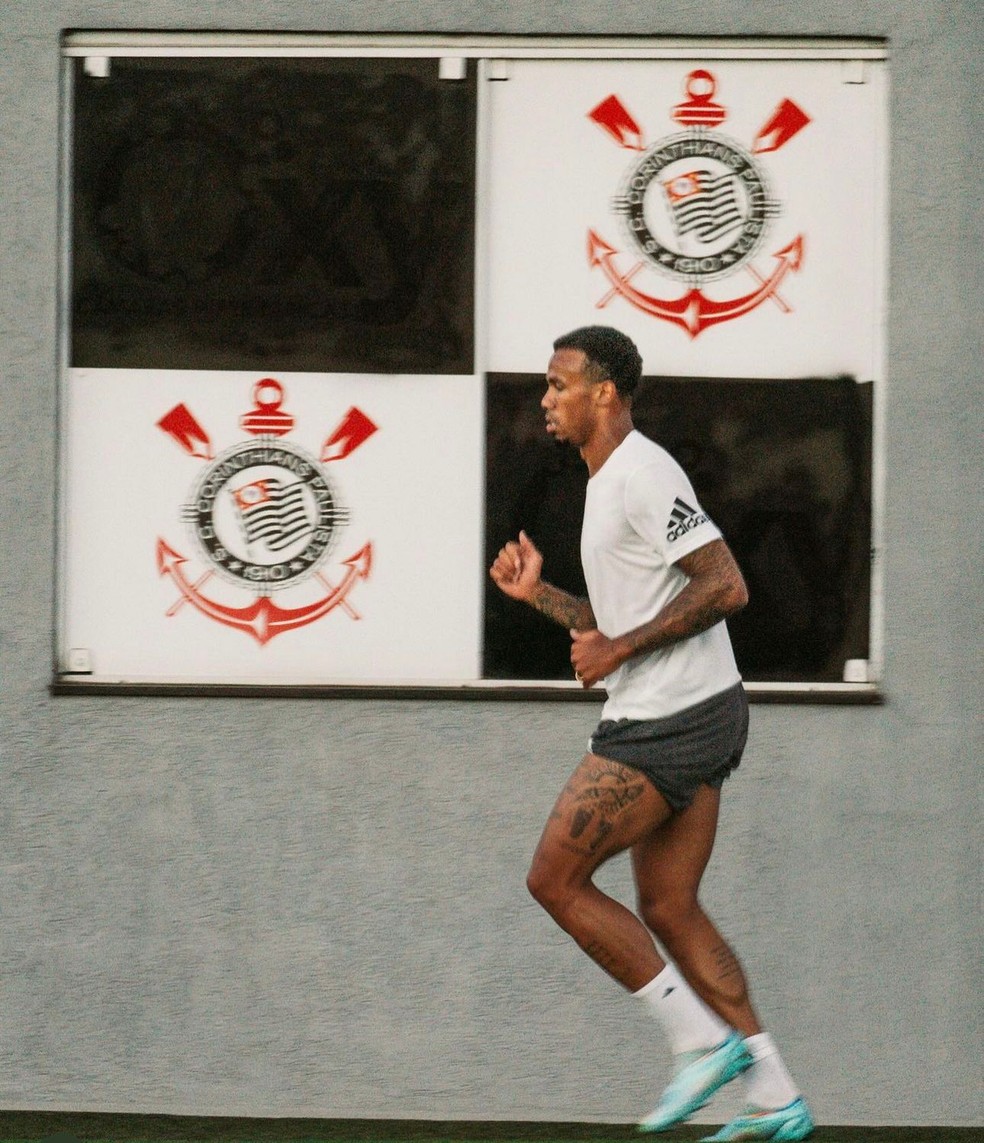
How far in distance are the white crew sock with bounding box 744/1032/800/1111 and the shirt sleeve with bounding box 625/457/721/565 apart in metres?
1.31

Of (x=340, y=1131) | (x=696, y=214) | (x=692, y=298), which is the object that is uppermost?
(x=696, y=214)

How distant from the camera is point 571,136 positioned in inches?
237

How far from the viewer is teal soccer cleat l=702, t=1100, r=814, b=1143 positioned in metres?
4.86

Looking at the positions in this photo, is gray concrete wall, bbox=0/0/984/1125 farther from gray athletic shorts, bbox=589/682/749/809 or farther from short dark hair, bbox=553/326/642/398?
short dark hair, bbox=553/326/642/398

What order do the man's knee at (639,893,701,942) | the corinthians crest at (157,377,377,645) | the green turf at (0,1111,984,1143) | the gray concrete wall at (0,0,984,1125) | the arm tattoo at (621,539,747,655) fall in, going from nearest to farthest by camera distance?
the arm tattoo at (621,539,747,655) < the man's knee at (639,893,701,942) < the green turf at (0,1111,984,1143) < the gray concrete wall at (0,0,984,1125) < the corinthians crest at (157,377,377,645)

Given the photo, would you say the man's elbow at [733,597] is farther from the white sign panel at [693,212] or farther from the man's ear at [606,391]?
the white sign panel at [693,212]

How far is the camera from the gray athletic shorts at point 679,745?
480 cm

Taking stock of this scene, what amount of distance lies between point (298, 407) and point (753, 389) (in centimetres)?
148

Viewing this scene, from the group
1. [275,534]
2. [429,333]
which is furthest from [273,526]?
[429,333]

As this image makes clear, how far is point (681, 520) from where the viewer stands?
475 cm

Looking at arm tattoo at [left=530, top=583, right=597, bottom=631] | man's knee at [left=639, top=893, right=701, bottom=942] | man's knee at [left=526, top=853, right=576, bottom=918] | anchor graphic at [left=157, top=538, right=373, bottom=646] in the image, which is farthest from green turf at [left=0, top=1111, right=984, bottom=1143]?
arm tattoo at [left=530, top=583, right=597, bottom=631]

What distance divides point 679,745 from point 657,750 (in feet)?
0.19

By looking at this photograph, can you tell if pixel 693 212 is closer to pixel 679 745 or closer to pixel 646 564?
pixel 646 564

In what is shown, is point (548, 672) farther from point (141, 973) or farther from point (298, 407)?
point (141, 973)
